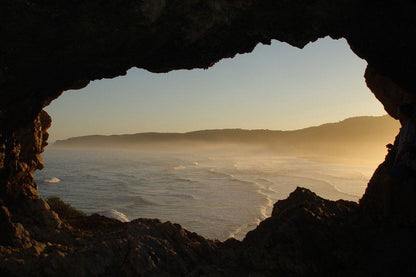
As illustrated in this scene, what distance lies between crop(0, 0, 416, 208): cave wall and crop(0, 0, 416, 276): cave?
0.08 ft

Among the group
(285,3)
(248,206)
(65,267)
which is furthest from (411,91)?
(248,206)

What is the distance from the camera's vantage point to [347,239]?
6965mm

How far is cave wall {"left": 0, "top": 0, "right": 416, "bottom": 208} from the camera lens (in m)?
6.93

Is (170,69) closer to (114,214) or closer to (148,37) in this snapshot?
(148,37)

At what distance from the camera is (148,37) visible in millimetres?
7910

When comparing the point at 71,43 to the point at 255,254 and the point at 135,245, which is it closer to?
the point at 135,245

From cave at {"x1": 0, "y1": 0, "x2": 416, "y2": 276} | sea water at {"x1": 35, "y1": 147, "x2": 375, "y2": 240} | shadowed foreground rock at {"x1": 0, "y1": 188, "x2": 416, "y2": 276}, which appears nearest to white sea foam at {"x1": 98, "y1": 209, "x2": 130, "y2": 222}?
sea water at {"x1": 35, "y1": 147, "x2": 375, "y2": 240}

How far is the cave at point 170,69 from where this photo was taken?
21.3 feet

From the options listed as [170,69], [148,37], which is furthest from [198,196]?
[148,37]

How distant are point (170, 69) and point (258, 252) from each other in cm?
508

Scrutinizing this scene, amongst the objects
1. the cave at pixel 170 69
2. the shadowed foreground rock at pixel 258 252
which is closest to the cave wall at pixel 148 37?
the cave at pixel 170 69

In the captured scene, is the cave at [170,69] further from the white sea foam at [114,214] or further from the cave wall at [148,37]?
the white sea foam at [114,214]

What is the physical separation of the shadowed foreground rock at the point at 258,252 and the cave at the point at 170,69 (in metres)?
0.02

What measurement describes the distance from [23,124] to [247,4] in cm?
615
